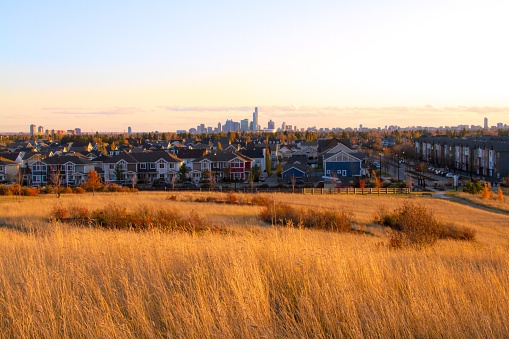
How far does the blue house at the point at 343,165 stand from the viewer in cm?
5328

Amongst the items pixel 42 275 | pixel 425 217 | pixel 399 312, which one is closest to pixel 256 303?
pixel 399 312

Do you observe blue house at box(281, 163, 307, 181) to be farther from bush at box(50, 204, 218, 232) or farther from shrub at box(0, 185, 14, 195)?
bush at box(50, 204, 218, 232)

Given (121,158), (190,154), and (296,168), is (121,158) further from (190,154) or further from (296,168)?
(296,168)

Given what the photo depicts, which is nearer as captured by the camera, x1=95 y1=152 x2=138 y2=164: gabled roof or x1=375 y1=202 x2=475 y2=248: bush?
x1=375 y1=202 x2=475 y2=248: bush

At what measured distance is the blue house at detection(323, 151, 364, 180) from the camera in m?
53.3

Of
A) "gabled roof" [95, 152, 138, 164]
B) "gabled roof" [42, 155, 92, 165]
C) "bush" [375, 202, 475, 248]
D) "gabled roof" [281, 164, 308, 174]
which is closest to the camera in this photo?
"bush" [375, 202, 475, 248]

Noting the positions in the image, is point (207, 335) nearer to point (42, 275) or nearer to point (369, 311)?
point (369, 311)

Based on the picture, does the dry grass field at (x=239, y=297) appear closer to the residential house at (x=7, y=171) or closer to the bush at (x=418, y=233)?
the bush at (x=418, y=233)

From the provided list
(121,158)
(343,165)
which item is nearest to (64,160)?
(121,158)

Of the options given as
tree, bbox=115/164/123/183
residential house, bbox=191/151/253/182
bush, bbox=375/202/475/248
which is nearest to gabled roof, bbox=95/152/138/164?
tree, bbox=115/164/123/183

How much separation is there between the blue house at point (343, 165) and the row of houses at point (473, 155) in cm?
1975

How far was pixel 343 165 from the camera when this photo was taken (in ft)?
176

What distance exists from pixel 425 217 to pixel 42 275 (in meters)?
12.4

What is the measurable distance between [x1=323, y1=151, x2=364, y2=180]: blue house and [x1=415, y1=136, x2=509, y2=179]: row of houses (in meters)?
19.8
